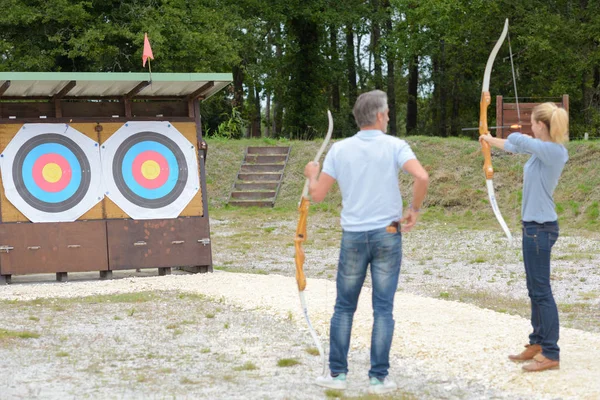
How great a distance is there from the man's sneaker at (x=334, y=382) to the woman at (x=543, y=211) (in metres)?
1.09

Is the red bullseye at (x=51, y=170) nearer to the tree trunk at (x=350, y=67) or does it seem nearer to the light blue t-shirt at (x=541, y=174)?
the light blue t-shirt at (x=541, y=174)

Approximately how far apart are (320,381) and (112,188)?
19.4 ft

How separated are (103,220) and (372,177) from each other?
20.2ft

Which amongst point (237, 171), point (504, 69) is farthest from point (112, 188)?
point (504, 69)

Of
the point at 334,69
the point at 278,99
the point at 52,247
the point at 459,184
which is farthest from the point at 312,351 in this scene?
the point at 278,99

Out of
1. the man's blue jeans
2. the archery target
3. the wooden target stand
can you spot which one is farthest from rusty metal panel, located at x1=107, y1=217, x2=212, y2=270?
the man's blue jeans

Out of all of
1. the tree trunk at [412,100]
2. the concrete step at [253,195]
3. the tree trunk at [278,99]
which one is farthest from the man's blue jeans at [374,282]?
the tree trunk at [412,100]

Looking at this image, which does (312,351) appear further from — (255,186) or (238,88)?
(238,88)

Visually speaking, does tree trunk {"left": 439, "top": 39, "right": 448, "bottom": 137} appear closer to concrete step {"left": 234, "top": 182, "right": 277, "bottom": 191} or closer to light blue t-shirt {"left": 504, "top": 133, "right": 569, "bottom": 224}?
concrete step {"left": 234, "top": 182, "right": 277, "bottom": 191}

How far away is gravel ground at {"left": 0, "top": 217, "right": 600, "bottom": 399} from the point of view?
198 inches

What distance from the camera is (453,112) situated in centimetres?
3759

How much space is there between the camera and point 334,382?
4.93 metres

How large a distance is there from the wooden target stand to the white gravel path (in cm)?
41

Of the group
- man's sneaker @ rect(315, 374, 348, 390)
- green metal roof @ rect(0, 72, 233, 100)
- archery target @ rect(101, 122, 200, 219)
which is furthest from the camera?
archery target @ rect(101, 122, 200, 219)
